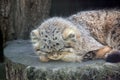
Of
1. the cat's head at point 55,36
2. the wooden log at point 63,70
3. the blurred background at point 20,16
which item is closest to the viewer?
the wooden log at point 63,70

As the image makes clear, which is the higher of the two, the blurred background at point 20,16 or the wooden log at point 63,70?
the blurred background at point 20,16

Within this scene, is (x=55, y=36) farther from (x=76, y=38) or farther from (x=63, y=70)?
(x=63, y=70)

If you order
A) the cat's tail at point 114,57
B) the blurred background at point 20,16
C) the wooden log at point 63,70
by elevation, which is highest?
the blurred background at point 20,16

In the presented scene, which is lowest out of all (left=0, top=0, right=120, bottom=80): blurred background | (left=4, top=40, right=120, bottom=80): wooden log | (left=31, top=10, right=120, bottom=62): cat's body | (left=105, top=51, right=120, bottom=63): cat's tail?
(left=4, top=40, right=120, bottom=80): wooden log

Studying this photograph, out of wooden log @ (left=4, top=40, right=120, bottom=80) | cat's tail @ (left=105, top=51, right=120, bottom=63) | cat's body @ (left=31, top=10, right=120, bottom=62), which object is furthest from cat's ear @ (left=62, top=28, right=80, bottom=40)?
cat's tail @ (left=105, top=51, right=120, bottom=63)

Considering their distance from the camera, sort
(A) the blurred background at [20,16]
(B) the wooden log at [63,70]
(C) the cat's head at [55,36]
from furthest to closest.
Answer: (A) the blurred background at [20,16] < (C) the cat's head at [55,36] < (B) the wooden log at [63,70]

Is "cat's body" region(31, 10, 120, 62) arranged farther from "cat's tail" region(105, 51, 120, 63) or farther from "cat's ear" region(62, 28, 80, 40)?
"cat's tail" region(105, 51, 120, 63)

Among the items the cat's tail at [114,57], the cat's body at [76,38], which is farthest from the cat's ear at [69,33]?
the cat's tail at [114,57]

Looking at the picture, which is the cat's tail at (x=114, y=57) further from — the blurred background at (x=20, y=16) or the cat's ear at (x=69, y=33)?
the blurred background at (x=20, y=16)

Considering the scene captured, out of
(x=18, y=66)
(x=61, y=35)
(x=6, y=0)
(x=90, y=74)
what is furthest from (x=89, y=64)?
(x=6, y=0)
